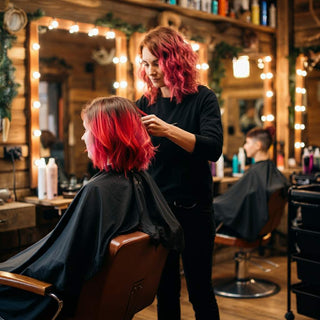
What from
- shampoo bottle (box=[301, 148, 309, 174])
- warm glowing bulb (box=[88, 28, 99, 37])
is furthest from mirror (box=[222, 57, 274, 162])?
warm glowing bulb (box=[88, 28, 99, 37])

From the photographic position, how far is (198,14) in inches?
159

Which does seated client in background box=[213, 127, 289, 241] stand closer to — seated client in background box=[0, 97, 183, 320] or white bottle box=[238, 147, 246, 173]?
white bottle box=[238, 147, 246, 173]

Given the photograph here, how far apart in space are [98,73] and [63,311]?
331 centimetres

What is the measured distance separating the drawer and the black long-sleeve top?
3.21 ft

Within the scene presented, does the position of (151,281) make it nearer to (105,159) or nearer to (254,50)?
(105,159)

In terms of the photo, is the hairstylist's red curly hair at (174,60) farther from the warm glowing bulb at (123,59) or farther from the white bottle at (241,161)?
the white bottle at (241,161)

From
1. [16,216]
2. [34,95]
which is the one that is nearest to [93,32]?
[34,95]

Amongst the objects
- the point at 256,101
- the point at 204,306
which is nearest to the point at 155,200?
the point at 204,306

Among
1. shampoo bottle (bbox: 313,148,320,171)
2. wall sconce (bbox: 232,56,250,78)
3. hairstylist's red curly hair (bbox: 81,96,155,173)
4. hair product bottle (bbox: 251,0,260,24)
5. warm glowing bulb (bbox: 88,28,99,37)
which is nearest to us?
hairstylist's red curly hair (bbox: 81,96,155,173)

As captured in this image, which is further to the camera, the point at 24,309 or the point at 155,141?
the point at 155,141

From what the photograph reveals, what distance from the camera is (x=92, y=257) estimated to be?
5.53 ft

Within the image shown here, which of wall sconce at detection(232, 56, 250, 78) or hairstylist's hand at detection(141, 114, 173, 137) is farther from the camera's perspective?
wall sconce at detection(232, 56, 250, 78)

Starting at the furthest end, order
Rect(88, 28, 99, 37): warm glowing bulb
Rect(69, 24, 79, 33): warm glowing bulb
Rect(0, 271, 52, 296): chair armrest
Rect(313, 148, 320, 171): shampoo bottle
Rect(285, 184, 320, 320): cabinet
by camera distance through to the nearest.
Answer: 1. Rect(313, 148, 320, 171): shampoo bottle
2. Rect(88, 28, 99, 37): warm glowing bulb
3. Rect(69, 24, 79, 33): warm glowing bulb
4. Rect(285, 184, 320, 320): cabinet
5. Rect(0, 271, 52, 296): chair armrest

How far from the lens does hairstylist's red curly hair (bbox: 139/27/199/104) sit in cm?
196
